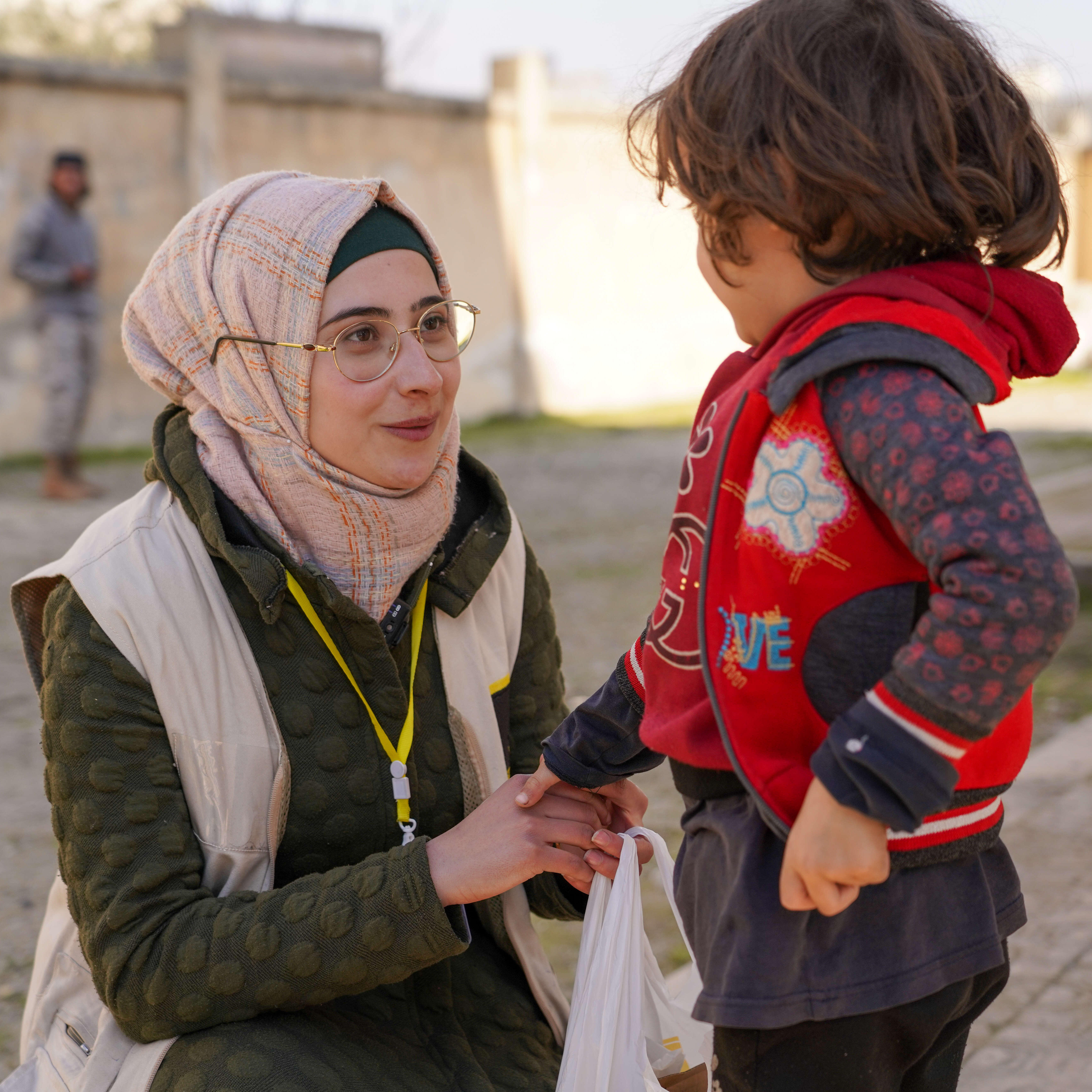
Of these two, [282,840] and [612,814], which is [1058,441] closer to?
[612,814]

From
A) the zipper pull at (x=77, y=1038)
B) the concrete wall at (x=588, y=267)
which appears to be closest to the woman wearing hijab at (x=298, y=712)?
the zipper pull at (x=77, y=1038)

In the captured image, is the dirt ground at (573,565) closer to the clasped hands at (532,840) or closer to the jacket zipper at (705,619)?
the clasped hands at (532,840)

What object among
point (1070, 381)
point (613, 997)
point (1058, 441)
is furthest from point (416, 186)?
point (613, 997)

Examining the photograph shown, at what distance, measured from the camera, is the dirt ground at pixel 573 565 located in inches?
125

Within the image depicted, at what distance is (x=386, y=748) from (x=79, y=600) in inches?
19.1

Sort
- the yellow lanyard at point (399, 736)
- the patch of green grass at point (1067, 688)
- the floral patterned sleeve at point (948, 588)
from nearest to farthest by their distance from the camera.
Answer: the floral patterned sleeve at point (948, 588), the yellow lanyard at point (399, 736), the patch of green grass at point (1067, 688)

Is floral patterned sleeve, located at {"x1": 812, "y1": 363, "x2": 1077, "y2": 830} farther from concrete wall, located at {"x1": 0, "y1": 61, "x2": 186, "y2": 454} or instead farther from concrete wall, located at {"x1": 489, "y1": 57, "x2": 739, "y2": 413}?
concrete wall, located at {"x1": 489, "y1": 57, "x2": 739, "y2": 413}

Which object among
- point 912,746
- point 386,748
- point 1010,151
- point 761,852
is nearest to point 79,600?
point 386,748

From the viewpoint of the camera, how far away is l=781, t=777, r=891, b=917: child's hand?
4.06 feet

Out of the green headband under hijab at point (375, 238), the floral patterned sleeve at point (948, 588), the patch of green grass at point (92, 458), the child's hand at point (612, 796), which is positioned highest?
the green headband under hijab at point (375, 238)

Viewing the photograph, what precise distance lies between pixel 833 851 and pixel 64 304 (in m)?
8.64

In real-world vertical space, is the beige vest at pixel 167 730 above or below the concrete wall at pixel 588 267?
below

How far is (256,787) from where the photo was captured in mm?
1809

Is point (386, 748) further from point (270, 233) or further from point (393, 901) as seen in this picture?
point (270, 233)
